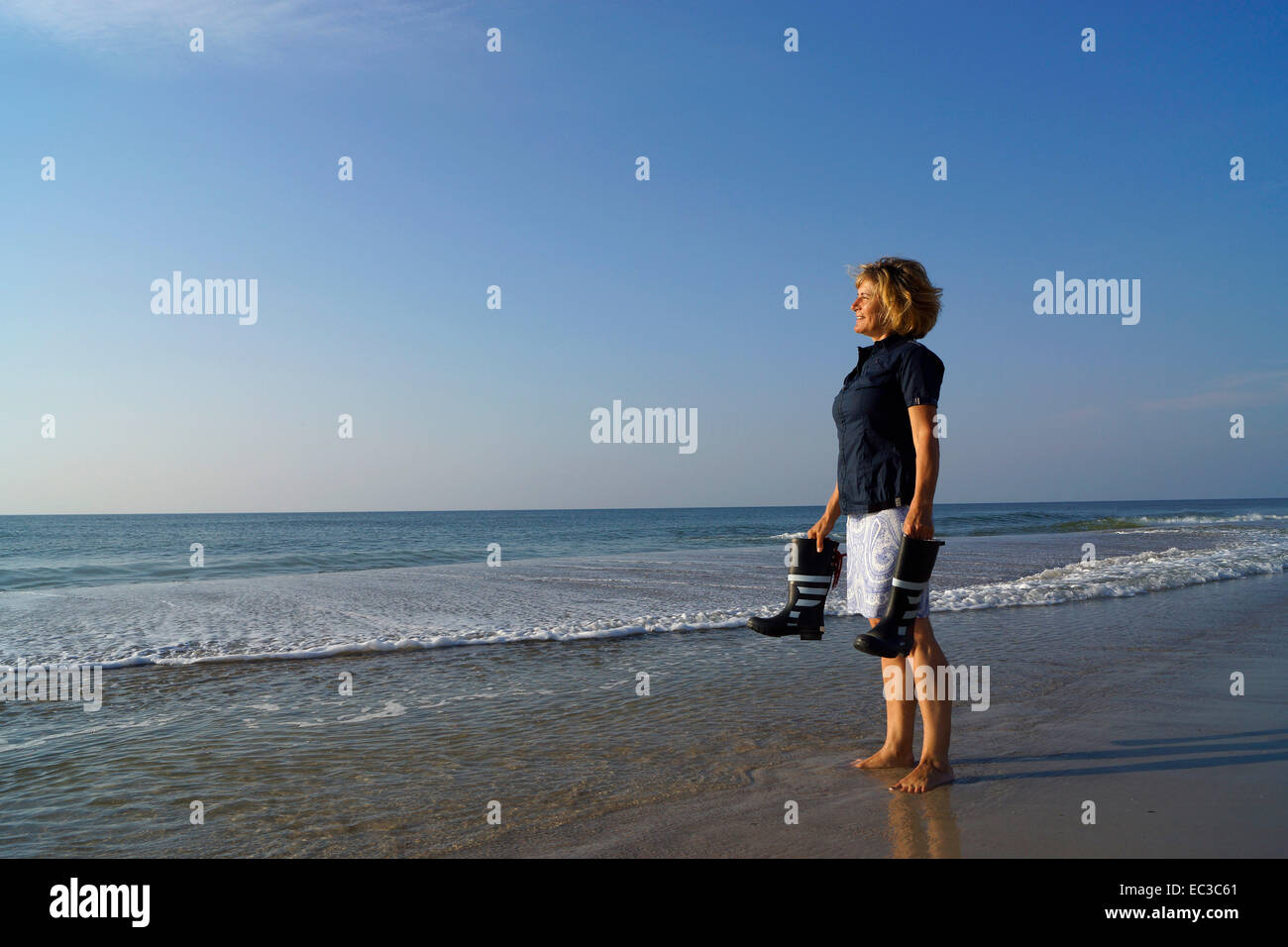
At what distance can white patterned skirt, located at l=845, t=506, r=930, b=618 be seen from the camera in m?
3.14

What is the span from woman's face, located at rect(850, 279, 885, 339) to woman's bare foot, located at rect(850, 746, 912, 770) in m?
1.91

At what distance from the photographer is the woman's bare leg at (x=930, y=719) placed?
10.6 ft

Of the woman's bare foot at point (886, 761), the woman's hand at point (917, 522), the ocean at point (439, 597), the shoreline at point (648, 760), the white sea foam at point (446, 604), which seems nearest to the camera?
the shoreline at point (648, 760)

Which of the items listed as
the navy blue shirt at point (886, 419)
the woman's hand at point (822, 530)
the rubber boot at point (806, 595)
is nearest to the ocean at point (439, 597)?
the rubber boot at point (806, 595)

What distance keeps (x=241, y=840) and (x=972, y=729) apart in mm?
3525

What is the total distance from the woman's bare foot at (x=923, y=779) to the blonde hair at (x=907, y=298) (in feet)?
6.04

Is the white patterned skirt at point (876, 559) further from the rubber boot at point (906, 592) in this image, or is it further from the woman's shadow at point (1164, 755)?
the woman's shadow at point (1164, 755)

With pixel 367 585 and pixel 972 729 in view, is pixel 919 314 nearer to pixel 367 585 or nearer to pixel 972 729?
pixel 972 729

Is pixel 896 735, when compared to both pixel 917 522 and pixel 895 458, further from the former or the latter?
pixel 895 458

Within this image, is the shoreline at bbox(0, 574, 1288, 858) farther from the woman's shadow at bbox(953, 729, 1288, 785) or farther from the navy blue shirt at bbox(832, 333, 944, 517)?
the navy blue shirt at bbox(832, 333, 944, 517)

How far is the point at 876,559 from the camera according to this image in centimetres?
318

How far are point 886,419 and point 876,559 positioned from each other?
1.91 feet

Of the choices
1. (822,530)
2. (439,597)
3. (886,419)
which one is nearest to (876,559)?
(822,530)
